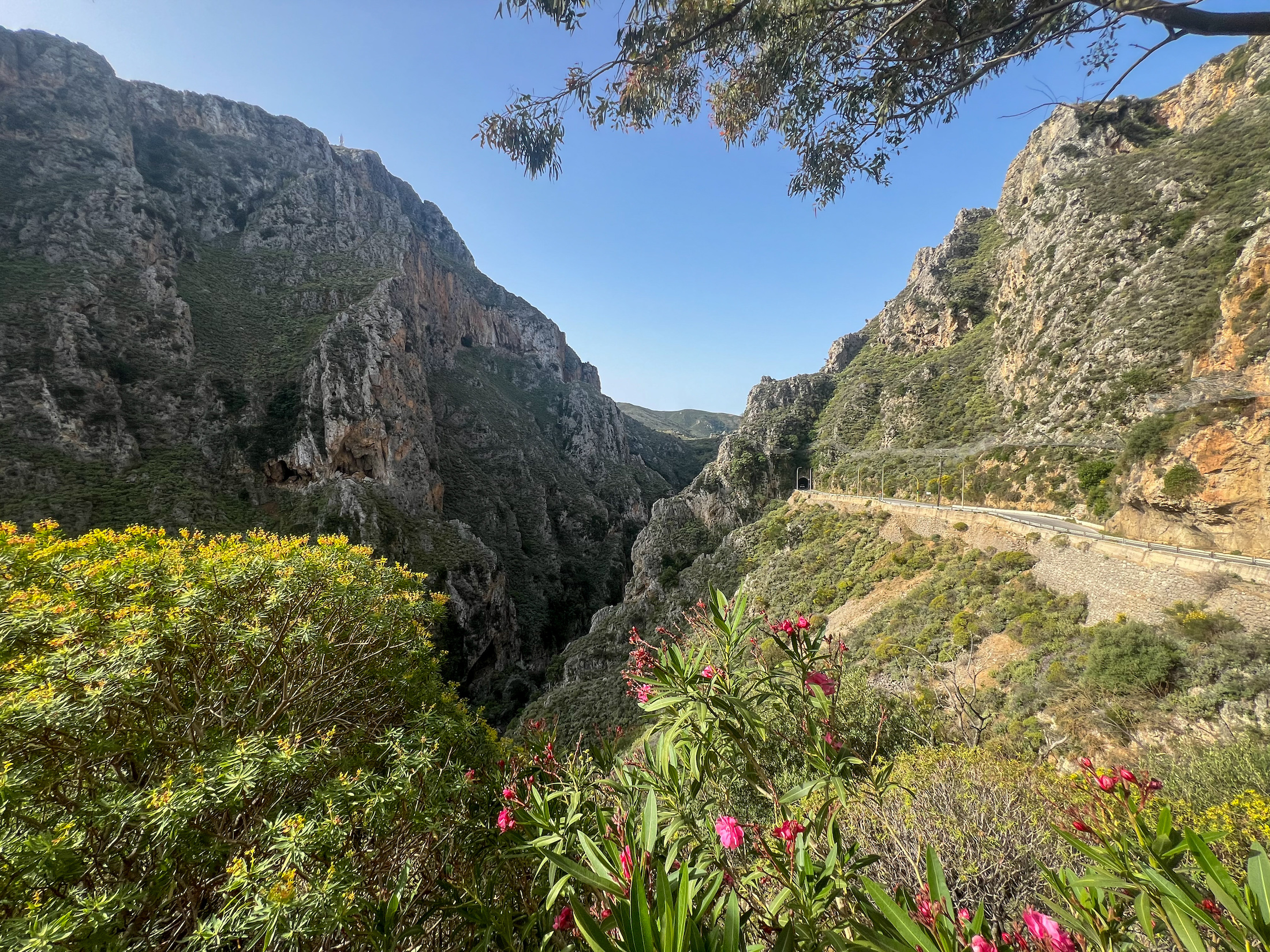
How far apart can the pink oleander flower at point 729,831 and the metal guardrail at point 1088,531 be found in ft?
48.6

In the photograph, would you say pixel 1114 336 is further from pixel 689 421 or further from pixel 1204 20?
pixel 689 421

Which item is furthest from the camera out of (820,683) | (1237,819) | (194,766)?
(1237,819)

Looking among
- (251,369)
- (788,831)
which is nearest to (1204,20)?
(788,831)

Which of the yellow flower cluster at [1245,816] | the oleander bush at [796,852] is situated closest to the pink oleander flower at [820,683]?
the oleander bush at [796,852]

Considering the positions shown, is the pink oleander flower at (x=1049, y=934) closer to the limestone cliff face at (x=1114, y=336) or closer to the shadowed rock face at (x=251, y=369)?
the limestone cliff face at (x=1114, y=336)

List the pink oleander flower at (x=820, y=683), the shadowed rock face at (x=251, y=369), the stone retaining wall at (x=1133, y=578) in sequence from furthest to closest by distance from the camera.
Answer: the shadowed rock face at (x=251, y=369) < the stone retaining wall at (x=1133, y=578) < the pink oleander flower at (x=820, y=683)

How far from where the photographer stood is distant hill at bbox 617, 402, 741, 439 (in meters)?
138

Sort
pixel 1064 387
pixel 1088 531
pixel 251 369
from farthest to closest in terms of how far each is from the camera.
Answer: pixel 251 369 < pixel 1064 387 < pixel 1088 531

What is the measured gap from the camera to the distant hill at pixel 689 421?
137875 mm

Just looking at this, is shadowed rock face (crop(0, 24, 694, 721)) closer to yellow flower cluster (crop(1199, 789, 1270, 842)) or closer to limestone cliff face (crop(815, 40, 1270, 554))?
yellow flower cluster (crop(1199, 789, 1270, 842))

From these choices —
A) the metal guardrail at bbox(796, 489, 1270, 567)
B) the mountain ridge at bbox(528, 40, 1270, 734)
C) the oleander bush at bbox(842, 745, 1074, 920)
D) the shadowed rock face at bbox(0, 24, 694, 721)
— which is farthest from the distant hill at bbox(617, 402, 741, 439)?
the oleander bush at bbox(842, 745, 1074, 920)

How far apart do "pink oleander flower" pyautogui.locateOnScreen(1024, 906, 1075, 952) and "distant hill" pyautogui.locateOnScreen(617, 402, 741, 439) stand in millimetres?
128914

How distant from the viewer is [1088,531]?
14539mm

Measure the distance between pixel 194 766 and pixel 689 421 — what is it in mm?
156372
